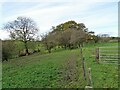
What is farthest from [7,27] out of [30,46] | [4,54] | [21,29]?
[4,54]

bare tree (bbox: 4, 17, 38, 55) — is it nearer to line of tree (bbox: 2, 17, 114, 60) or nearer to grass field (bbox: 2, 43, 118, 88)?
line of tree (bbox: 2, 17, 114, 60)

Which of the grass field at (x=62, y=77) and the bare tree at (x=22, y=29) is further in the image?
the bare tree at (x=22, y=29)

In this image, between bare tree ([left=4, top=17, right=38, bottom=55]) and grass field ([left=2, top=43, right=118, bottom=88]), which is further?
bare tree ([left=4, top=17, right=38, bottom=55])

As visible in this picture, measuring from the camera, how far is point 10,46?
40469mm

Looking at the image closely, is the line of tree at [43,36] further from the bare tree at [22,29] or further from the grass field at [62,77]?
the grass field at [62,77]

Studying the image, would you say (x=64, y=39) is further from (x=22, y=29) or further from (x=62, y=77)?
(x=62, y=77)

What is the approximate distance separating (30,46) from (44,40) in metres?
5.95

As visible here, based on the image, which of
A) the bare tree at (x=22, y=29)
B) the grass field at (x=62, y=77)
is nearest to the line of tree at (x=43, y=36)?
the bare tree at (x=22, y=29)

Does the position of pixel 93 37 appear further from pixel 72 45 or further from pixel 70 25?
pixel 72 45

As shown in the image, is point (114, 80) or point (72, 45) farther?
point (72, 45)

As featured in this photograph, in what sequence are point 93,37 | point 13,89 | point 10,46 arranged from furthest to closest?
point 93,37
point 10,46
point 13,89

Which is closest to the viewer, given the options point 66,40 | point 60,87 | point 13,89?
point 60,87

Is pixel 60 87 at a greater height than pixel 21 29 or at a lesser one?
lesser

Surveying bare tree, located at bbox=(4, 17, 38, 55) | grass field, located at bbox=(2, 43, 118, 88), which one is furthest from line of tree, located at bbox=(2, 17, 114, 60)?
grass field, located at bbox=(2, 43, 118, 88)
